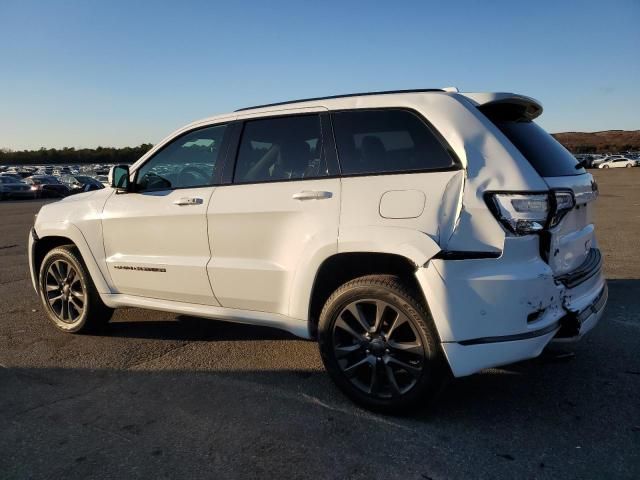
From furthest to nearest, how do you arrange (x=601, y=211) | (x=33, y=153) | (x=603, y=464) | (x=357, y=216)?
(x=33, y=153)
(x=601, y=211)
(x=357, y=216)
(x=603, y=464)

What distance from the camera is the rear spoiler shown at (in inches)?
129

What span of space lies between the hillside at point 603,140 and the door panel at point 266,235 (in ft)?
421

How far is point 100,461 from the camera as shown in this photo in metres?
2.78

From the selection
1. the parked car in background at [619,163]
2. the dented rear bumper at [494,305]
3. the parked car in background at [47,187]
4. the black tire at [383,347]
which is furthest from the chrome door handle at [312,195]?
the parked car in background at [619,163]

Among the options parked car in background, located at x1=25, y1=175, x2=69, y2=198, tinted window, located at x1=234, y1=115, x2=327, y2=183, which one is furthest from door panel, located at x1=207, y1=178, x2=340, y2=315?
parked car in background, located at x1=25, y1=175, x2=69, y2=198

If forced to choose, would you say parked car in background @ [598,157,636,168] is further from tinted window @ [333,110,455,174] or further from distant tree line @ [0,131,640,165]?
tinted window @ [333,110,455,174]

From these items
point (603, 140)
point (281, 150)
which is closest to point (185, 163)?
point (281, 150)

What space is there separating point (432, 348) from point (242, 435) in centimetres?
116

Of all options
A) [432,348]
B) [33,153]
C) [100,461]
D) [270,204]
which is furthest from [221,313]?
[33,153]

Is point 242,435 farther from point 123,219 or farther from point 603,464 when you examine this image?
point 123,219

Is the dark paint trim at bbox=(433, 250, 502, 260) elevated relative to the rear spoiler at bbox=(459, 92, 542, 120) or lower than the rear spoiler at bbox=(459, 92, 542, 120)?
lower

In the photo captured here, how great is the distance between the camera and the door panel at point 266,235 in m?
3.37

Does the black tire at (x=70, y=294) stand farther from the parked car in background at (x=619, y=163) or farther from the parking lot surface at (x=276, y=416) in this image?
the parked car in background at (x=619, y=163)

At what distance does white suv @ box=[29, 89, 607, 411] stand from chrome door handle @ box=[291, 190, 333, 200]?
0.04 feet
